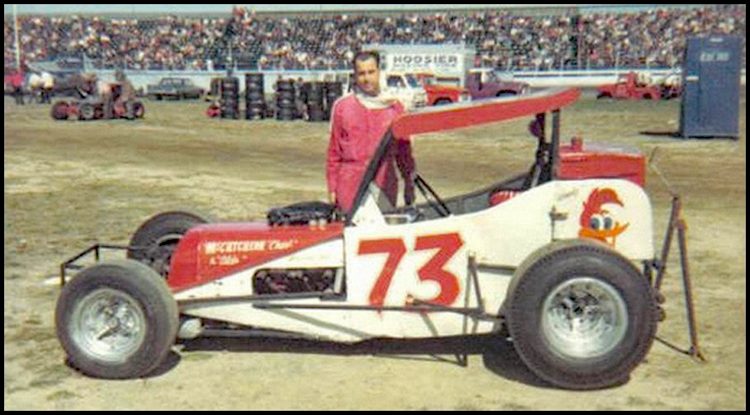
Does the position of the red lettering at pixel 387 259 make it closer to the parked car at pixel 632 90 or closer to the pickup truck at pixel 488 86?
the pickup truck at pixel 488 86

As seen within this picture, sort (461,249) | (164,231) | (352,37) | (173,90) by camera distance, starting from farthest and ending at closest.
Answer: (352,37) → (173,90) → (164,231) → (461,249)

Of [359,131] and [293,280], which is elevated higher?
[359,131]

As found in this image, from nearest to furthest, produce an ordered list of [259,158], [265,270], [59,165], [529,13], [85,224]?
[265,270], [85,224], [59,165], [259,158], [529,13]

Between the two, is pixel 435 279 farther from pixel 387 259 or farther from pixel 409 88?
pixel 409 88

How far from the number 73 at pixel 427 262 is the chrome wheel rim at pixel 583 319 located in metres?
0.52

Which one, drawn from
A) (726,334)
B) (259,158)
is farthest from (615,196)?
(259,158)

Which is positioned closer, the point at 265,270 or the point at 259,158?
the point at 265,270

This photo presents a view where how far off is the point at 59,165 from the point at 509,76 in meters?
32.0

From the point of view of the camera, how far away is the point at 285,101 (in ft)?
76.4

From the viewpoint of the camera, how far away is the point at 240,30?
50.7 metres

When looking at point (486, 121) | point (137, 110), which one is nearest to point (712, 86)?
point (486, 121)

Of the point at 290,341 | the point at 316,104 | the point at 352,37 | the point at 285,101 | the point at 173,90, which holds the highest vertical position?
the point at 352,37

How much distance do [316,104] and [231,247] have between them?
18.6 meters

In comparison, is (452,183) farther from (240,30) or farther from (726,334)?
(240,30)
